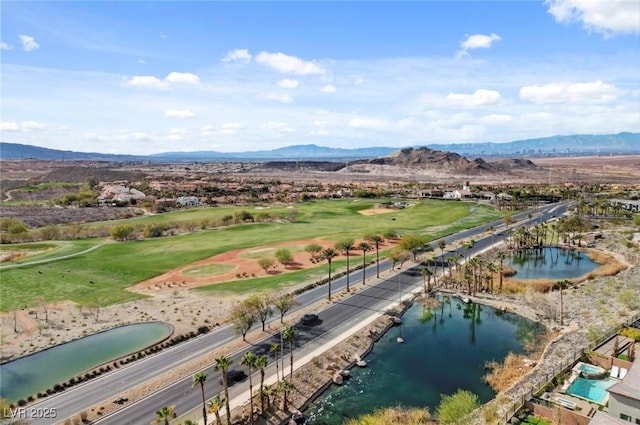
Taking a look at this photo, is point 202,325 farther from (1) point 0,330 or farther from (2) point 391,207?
(2) point 391,207

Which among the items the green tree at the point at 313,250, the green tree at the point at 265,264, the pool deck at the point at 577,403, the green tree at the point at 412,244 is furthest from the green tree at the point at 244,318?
the green tree at the point at 412,244

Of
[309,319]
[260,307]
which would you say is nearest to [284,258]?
[309,319]

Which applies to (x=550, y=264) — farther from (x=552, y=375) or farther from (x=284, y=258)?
(x=284, y=258)

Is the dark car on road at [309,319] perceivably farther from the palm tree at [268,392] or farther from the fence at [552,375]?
the fence at [552,375]

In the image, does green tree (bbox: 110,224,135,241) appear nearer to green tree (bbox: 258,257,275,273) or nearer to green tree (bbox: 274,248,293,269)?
green tree (bbox: 258,257,275,273)

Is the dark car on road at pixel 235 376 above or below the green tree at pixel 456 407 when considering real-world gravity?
above

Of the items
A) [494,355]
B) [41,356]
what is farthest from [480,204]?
[41,356]

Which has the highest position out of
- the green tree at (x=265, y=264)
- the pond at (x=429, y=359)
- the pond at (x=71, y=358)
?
the green tree at (x=265, y=264)
